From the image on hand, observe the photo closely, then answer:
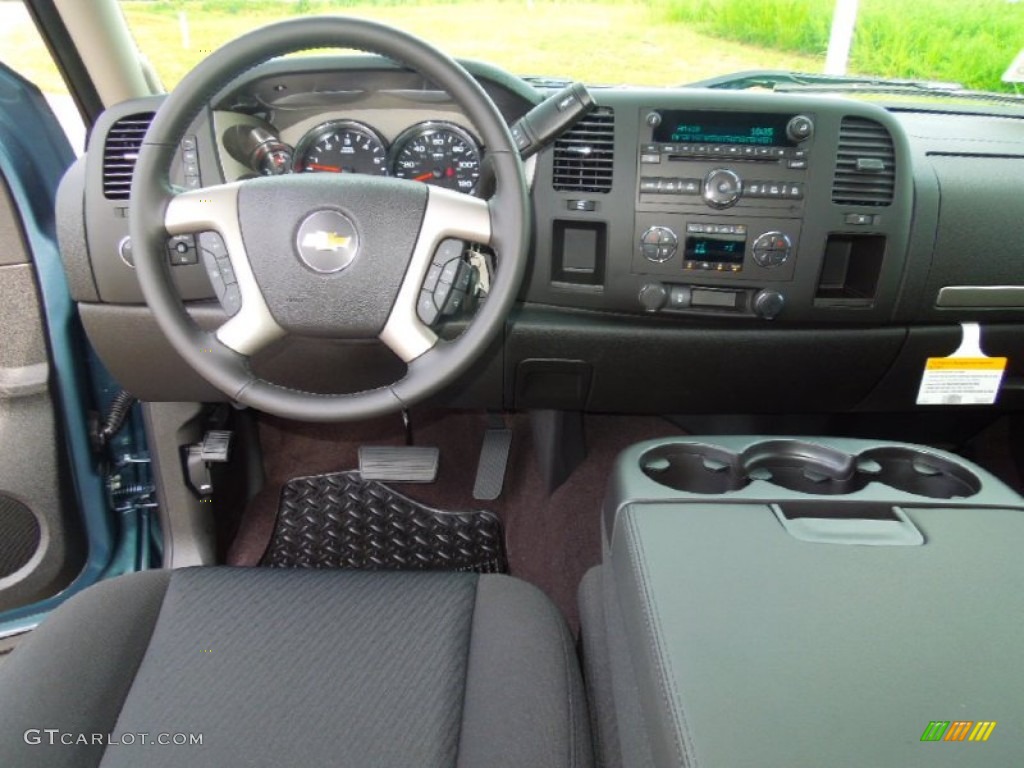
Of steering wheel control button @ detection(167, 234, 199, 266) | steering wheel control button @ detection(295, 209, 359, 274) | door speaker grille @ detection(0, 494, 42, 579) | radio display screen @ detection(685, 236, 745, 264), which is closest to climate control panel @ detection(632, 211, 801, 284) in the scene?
radio display screen @ detection(685, 236, 745, 264)

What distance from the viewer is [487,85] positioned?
141 cm

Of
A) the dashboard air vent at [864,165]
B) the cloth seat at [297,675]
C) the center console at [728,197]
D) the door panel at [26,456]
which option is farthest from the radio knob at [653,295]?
the door panel at [26,456]

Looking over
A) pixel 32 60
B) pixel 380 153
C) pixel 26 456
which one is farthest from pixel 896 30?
pixel 26 456

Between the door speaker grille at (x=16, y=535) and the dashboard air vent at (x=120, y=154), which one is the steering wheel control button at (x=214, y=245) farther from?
the door speaker grille at (x=16, y=535)

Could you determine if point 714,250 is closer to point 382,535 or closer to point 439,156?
point 439,156

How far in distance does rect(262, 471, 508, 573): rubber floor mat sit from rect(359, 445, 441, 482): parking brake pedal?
4 centimetres

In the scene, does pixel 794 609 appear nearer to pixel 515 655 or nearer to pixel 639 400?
pixel 515 655

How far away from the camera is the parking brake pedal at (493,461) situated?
2.04m

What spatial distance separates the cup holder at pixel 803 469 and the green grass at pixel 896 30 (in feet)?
2.87

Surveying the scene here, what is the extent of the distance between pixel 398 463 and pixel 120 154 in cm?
94

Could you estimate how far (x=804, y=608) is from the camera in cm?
91

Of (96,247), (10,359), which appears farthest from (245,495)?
(96,247)

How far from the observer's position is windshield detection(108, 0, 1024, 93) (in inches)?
59.6

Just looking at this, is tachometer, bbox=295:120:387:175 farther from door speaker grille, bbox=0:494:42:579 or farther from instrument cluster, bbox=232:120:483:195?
door speaker grille, bbox=0:494:42:579
